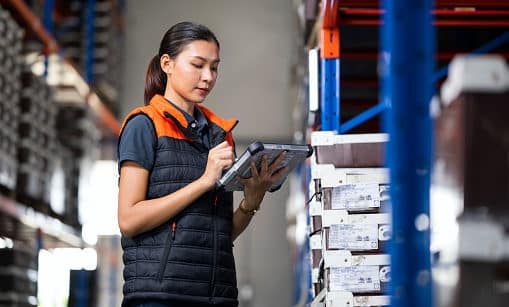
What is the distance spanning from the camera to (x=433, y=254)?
2564 mm

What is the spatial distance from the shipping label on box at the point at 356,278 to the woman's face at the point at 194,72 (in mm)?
1594

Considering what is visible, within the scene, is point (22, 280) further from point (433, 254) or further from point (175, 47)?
point (433, 254)

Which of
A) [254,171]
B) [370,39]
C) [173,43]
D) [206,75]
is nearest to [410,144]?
[254,171]

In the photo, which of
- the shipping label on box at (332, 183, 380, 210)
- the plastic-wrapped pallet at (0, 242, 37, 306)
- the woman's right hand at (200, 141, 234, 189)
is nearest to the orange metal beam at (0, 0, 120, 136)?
the plastic-wrapped pallet at (0, 242, 37, 306)

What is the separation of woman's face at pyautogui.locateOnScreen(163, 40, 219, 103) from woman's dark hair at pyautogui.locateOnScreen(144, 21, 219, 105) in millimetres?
23

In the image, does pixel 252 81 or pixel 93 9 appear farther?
pixel 252 81

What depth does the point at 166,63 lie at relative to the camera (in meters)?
3.11

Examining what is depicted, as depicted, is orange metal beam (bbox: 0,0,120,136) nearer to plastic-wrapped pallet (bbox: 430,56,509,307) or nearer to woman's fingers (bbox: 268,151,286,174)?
woman's fingers (bbox: 268,151,286,174)

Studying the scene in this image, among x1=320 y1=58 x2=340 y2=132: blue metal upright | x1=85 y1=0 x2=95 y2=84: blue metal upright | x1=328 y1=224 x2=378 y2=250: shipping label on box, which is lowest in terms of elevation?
x1=328 y1=224 x2=378 y2=250: shipping label on box

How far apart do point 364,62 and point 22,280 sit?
3521 millimetres

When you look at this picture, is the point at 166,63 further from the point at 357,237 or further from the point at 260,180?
the point at 357,237

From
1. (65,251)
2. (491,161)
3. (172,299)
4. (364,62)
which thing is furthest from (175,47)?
(65,251)

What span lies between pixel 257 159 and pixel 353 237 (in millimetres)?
1474

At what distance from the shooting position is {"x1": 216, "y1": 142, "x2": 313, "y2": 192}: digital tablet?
2.84m
